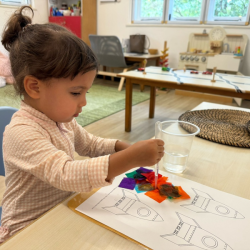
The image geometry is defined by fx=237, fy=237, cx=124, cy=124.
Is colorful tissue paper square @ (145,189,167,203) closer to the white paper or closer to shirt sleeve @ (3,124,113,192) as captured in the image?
the white paper

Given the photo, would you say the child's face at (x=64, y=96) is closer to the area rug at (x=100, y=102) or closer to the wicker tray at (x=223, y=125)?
the wicker tray at (x=223, y=125)

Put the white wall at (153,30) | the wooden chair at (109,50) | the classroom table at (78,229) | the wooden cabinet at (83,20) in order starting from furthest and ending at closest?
the wooden cabinet at (83,20) < the white wall at (153,30) < the wooden chair at (109,50) < the classroom table at (78,229)

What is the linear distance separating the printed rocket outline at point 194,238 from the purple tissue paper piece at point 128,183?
0.16 m

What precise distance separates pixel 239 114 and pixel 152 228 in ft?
2.72

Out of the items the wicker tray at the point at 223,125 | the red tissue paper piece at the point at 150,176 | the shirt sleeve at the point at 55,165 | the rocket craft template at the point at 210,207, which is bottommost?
the rocket craft template at the point at 210,207

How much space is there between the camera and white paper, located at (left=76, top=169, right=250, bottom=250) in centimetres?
44

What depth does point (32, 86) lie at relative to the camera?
55 cm

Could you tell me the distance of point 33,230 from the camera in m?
0.44

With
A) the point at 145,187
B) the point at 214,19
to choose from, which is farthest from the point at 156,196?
the point at 214,19

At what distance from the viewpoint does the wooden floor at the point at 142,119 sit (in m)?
2.28

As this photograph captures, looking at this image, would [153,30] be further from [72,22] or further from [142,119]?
[142,119]

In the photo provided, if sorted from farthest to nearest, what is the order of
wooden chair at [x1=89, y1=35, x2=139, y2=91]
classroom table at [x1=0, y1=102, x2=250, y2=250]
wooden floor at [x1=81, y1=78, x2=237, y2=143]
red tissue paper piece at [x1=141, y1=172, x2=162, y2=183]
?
wooden chair at [x1=89, y1=35, x2=139, y2=91] < wooden floor at [x1=81, y1=78, x2=237, y2=143] < red tissue paper piece at [x1=141, y1=172, x2=162, y2=183] < classroom table at [x1=0, y1=102, x2=250, y2=250]

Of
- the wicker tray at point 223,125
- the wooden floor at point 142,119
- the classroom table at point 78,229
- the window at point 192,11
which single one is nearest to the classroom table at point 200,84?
the wooden floor at point 142,119

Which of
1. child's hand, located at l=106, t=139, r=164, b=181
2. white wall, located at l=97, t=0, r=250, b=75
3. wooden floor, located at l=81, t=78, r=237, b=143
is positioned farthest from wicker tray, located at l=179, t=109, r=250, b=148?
white wall, located at l=97, t=0, r=250, b=75
